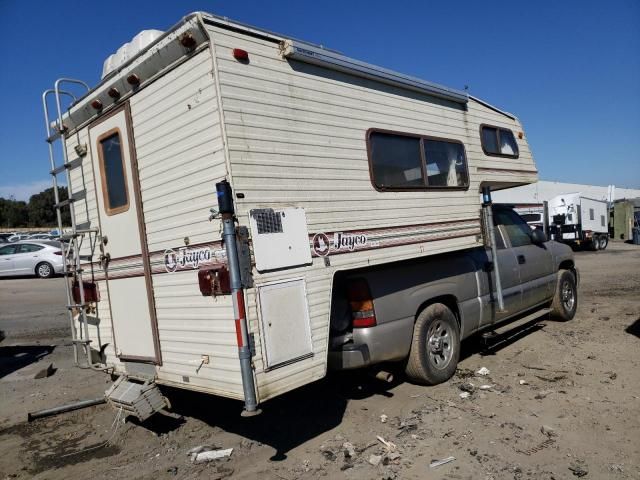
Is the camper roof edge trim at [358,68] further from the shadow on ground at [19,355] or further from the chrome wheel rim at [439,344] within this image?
the shadow on ground at [19,355]

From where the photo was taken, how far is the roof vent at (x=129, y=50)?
13.0ft

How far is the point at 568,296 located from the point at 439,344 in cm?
359

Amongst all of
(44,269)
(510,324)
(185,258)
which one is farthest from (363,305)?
(44,269)

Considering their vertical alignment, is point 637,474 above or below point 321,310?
below

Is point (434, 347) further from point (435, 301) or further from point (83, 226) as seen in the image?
point (83, 226)

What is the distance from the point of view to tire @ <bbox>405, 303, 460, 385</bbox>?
470cm

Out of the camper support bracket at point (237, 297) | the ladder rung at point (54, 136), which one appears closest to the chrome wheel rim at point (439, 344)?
the camper support bracket at point (237, 297)

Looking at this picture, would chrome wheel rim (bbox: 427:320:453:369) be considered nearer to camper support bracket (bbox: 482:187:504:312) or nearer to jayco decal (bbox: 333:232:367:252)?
camper support bracket (bbox: 482:187:504:312)

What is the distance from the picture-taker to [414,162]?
488cm

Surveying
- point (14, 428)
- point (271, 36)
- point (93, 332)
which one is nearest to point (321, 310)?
point (271, 36)

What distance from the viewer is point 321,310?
147 inches

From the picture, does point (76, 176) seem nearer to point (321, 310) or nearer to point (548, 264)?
point (321, 310)

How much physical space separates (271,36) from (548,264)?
525cm

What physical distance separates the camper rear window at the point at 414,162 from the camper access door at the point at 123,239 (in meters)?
2.09
